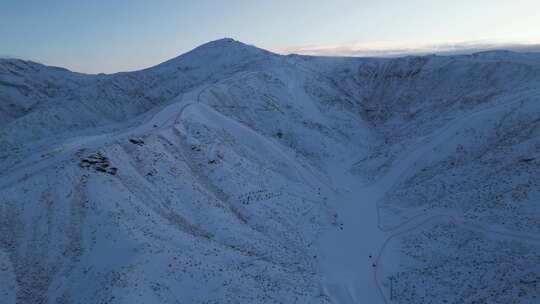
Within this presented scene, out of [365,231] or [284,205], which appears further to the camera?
[284,205]

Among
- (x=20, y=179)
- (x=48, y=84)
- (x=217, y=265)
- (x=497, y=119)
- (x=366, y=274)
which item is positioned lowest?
(x=366, y=274)

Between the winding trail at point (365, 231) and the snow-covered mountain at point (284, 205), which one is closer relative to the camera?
the snow-covered mountain at point (284, 205)

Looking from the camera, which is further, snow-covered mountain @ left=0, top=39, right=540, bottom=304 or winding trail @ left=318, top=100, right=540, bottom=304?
winding trail @ left=318, top=100, right=540, bottom=304

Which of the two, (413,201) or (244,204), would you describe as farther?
(413,201)

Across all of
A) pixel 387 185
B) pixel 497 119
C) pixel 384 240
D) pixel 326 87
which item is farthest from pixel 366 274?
pixel 326 87

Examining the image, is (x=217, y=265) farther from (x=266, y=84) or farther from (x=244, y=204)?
(x=266, y=84)

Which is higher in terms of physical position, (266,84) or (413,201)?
(266,84)

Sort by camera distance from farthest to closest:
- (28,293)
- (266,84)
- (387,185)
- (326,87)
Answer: (326,87), (266,84), (387,185), (28,293)

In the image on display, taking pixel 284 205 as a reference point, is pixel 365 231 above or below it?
below
